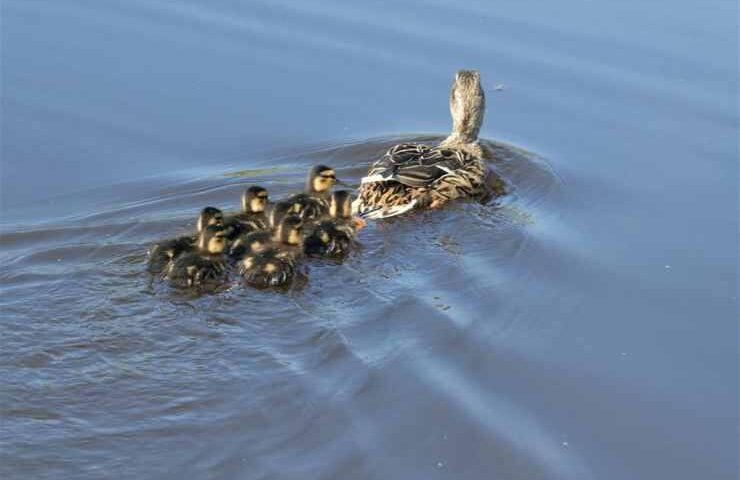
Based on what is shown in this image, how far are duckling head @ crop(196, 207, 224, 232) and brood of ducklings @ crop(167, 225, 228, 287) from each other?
0.04m

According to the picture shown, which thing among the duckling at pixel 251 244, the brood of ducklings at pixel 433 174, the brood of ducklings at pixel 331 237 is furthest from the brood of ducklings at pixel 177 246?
the brood of ducklings at pixel 433 174

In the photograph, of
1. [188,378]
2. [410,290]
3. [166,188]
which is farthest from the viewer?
[166,188]

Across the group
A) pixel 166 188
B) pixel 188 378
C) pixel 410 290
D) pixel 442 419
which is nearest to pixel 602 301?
pixel 410 290

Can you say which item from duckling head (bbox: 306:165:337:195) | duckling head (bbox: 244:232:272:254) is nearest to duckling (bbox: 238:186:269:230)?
duckling head (bbox: 244:232:272:254)

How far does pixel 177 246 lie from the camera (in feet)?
20.0

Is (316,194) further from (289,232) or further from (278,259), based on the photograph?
(278,259)

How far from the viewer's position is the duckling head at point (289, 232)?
21.0 ft

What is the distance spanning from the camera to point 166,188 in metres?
6.98

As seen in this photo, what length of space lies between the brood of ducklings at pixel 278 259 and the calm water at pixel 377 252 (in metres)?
0.14

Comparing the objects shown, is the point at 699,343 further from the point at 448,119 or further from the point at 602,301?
the point at 448,119

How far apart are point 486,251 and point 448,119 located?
1.95m

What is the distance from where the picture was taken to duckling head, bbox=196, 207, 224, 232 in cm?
627

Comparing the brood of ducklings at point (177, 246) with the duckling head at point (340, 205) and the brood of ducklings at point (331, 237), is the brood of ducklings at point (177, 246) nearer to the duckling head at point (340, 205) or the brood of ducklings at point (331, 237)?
the brood of ducklings at point (331, 237)

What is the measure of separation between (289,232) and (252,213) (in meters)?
0.39
